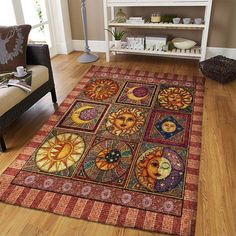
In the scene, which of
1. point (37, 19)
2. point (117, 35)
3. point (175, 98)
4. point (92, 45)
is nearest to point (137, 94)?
point (175, 98)

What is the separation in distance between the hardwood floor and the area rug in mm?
51

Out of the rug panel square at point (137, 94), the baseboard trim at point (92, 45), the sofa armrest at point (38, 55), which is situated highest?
the sofa armrest at point (38, 55)

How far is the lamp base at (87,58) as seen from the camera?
3568 millimetres

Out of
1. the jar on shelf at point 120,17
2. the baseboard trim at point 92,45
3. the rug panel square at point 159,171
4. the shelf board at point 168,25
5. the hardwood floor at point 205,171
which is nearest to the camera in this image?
the hardwood floor at point 205,171

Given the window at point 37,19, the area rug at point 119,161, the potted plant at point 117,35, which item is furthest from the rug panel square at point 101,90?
the window at point 37,19

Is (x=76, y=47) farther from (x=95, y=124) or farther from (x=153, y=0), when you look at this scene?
(x=95, y=124)

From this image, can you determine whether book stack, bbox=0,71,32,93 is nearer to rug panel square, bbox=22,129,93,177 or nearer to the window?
rug panel square, bbox=22,129,93,177

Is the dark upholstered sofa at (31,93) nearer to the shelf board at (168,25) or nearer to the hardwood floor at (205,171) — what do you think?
the hardwood floor at (205,171)

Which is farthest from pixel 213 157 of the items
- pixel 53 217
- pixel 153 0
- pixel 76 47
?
pixel 76 47

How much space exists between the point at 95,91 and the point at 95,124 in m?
0.61

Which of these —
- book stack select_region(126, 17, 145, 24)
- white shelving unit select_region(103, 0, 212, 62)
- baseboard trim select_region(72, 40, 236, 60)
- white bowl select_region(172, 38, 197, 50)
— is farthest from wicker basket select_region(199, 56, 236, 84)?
book stack select_region(126, 17, 145, 24)

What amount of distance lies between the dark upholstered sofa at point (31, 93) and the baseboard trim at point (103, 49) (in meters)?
1.52

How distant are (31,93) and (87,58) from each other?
1.54 metres

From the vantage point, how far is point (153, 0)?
2.96 m
